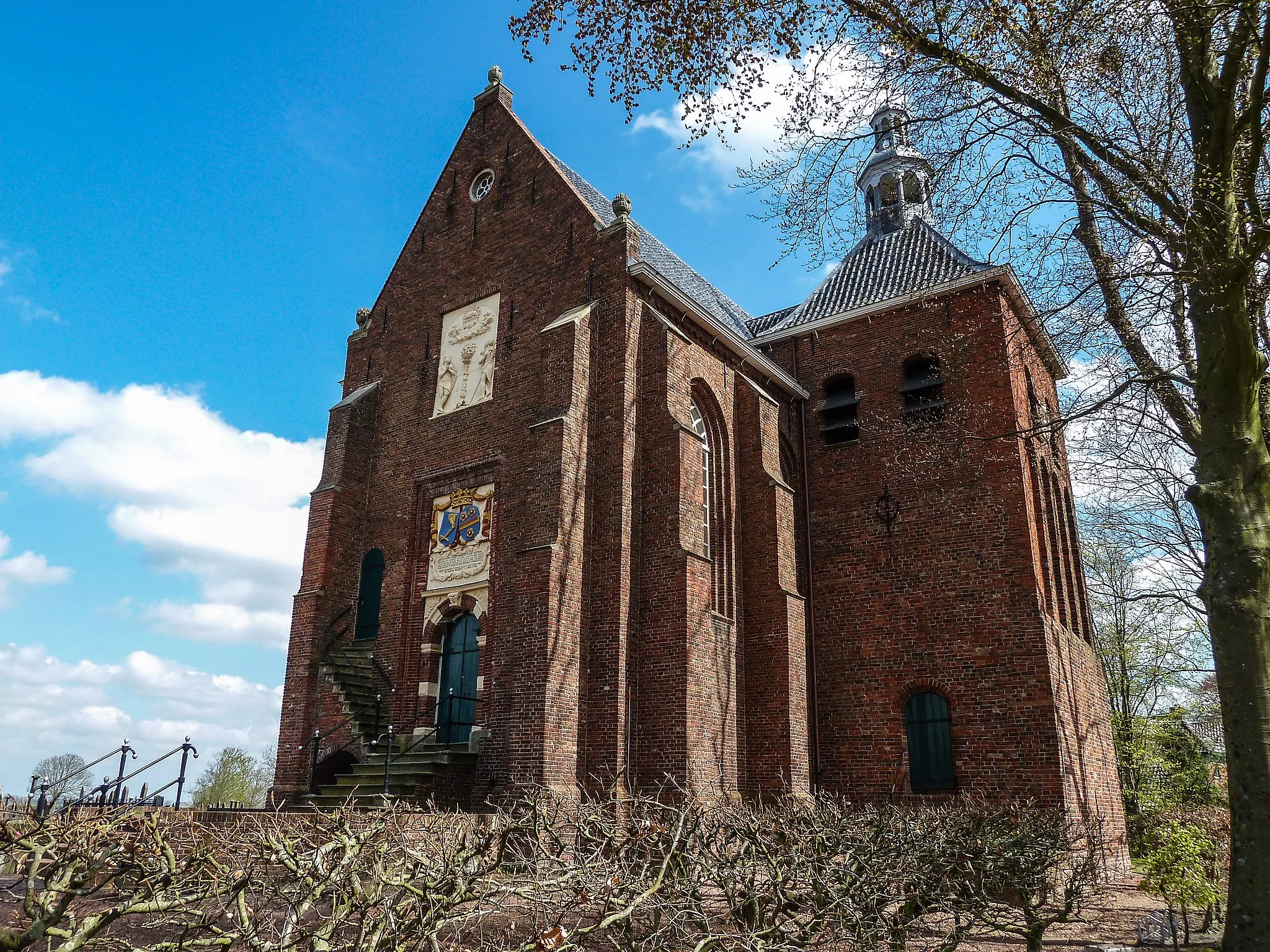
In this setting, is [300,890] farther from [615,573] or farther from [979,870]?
[615,573]

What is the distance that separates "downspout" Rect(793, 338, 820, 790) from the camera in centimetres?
1688

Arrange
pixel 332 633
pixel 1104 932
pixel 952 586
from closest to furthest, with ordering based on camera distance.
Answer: pixel 1104 932 < pixel 952 586 < pixel 332 633

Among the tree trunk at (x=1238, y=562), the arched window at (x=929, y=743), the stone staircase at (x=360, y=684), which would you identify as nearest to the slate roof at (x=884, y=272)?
the arched window at (x=929, y=743)

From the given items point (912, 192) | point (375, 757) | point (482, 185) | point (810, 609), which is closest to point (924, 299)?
point (810, 609)

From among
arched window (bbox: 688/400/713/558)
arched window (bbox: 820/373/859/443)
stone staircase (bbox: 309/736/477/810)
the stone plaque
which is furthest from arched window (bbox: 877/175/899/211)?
stone staircase (bbox: 309/736/477/810)

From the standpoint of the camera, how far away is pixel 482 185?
1933 cm

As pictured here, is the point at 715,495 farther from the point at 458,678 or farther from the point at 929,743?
the point at 929,743

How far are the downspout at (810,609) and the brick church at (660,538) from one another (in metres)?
0.05

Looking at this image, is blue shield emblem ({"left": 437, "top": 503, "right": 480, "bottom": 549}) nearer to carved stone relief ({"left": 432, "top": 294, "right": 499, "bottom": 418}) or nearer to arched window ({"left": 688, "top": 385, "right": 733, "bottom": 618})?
carved stone relief ({"left": 432, "top": 294, "right": 499, "bottom": 418})

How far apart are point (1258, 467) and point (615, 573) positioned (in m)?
8.67

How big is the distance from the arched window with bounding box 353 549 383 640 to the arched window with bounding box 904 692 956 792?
10.1 metres

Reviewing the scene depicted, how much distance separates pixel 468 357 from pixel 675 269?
6.04 meters

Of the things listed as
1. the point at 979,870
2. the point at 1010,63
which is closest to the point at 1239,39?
the point at 1010,63

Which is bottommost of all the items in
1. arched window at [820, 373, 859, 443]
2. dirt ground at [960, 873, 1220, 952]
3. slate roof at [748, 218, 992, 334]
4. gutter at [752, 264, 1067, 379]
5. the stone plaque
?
dirt ground at [960, 873, 1220, 952]
